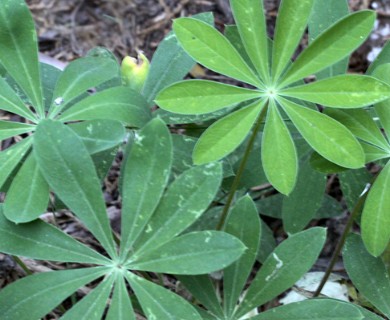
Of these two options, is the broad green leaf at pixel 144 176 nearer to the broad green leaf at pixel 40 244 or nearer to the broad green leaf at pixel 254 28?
the broad green leaf at pixel 40 244

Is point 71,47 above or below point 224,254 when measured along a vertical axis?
above

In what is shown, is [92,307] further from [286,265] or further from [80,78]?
[80,78]

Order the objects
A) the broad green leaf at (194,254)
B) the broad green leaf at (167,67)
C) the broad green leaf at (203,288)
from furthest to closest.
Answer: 1. the broad green leaf at (167,67)
2. the broad green leaf at (203,288)
3. the broad green leaf at (194,254)

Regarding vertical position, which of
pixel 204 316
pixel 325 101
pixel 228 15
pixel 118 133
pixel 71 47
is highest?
pixel 228 15

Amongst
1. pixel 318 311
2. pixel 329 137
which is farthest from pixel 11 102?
pixel 318 311

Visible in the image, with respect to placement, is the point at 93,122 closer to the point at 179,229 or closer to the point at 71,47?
the point at 179,229

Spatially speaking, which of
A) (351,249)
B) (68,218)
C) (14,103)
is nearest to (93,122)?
(14,103)

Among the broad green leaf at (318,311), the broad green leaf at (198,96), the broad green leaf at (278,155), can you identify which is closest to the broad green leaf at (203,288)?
the broad green leaf at (318,311)
